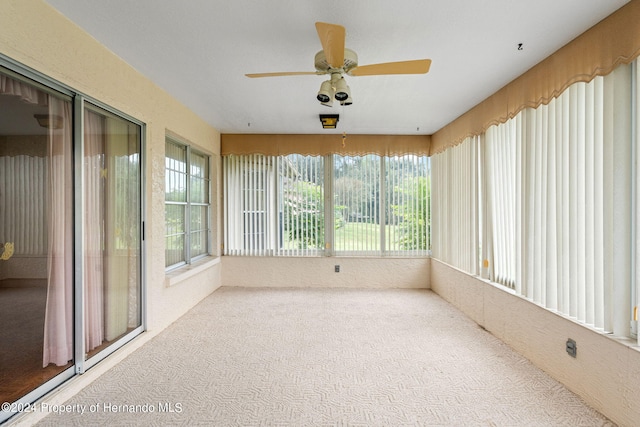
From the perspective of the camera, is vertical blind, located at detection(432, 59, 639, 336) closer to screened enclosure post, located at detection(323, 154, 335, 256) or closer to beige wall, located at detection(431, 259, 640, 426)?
beige wall, located at detection(431, 259, 640, 426)

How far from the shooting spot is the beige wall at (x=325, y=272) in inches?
194

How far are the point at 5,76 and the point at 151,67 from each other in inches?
44.2

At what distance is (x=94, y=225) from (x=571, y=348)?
11.9 feet

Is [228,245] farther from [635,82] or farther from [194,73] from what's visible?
[635,82]

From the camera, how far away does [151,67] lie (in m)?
2.64

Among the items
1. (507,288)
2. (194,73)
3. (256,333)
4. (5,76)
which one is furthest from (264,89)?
(507,288)

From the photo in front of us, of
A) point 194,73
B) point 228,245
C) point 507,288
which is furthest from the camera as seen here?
point 228,245

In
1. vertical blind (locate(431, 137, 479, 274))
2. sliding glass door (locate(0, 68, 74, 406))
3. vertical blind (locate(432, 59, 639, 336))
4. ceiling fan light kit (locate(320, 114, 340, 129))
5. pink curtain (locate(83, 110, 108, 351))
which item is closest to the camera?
sliding glass door (locate(0, 68, 74, 406))

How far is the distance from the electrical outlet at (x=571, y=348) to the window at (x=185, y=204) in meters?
3.90

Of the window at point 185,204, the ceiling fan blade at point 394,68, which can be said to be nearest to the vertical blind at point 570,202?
the ceiling fan blade at point 394,68

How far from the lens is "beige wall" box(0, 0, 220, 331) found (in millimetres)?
1729

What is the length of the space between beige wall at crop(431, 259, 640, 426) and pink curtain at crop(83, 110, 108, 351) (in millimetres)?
3509

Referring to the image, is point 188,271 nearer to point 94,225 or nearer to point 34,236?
point 94,225

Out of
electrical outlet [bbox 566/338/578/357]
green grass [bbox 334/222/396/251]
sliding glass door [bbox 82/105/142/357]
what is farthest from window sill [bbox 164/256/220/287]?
electrical outlet [bbox 566/338/578/357]
